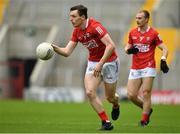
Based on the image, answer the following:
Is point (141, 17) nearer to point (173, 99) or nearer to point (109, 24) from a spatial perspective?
point (173, 99)

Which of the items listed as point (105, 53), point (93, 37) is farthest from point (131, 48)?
point (105, 53)

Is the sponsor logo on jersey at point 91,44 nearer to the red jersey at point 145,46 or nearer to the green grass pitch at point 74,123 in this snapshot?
the green grass pitch at point 74,123

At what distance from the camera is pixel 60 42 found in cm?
4622

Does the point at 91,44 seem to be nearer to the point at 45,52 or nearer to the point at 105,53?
the point at 105,53

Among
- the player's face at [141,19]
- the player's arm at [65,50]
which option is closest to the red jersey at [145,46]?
the player's face at [141,19]

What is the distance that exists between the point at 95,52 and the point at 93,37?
1.48 feet

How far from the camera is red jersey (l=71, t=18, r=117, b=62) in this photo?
15.5 metres

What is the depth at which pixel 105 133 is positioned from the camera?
14.4 m

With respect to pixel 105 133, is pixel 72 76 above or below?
below

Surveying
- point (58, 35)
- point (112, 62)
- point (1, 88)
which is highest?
point (112, 62)

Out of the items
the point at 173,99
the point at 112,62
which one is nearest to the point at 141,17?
the point at 112,62

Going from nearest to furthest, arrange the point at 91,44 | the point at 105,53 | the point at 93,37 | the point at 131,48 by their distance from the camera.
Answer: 1. the point at 105,53
2. the point at 93,37
3. the point at 91,44
4. the point at 131,48

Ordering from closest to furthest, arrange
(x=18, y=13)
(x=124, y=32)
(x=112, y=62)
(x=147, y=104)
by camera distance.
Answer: (x=112, y=62) → (x=147, y=104) → (x=124, y=32) → (x=18, y=13)

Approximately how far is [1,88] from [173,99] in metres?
10.8
